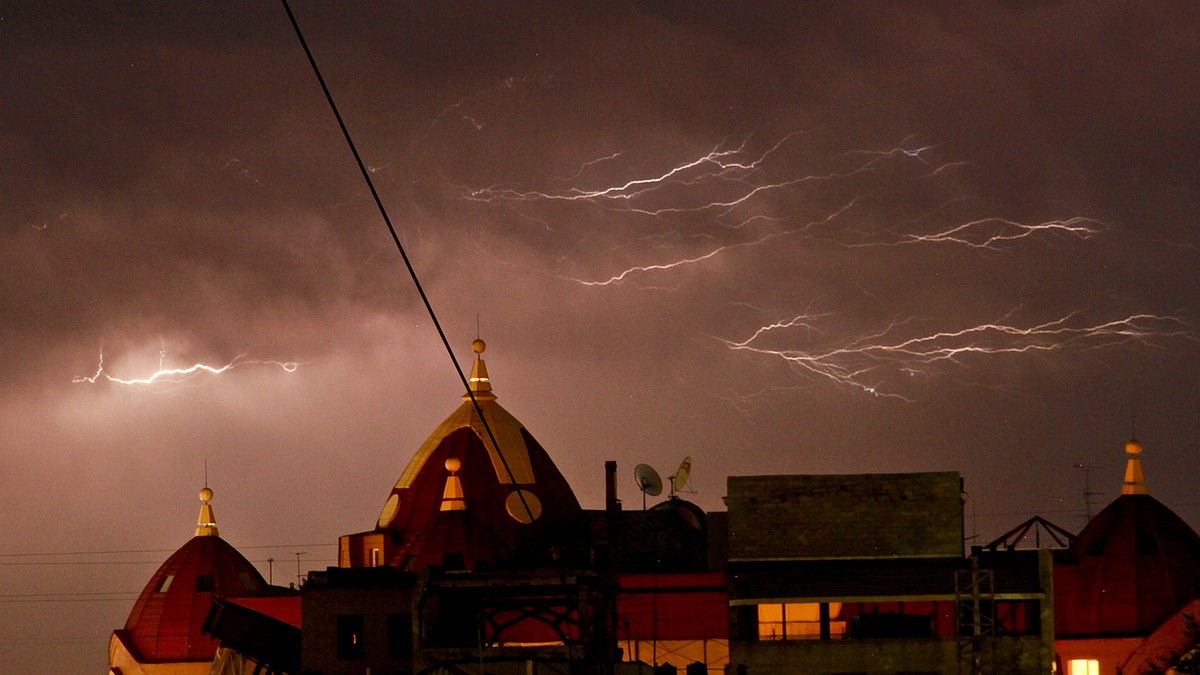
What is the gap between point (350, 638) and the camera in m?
61.2

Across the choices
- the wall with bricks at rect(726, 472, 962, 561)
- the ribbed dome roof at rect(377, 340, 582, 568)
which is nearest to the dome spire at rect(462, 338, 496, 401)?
the ribbed dome roof at rect(377, 340, 582, 568)

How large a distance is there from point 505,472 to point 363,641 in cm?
1753

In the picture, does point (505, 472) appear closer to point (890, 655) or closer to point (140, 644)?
point (140, 644)

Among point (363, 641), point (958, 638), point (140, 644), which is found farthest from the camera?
point (140, 644)

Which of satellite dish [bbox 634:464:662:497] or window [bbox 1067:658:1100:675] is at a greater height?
satellite dish [bbox 634:464:662:497]

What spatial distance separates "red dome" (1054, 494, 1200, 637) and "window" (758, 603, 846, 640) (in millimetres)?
10717

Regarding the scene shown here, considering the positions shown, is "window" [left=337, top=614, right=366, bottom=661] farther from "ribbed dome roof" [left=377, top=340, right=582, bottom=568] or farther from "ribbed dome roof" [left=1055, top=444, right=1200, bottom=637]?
"ribbed dome roof" [left=1055, top=444, right=1200, bottom=637]

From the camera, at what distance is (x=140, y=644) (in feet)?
251

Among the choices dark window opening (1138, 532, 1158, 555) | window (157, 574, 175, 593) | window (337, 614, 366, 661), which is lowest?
window (337, 614, 366, 661)

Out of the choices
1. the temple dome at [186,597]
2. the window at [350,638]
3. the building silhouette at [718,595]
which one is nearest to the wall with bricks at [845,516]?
the building silhouette at [718,595]

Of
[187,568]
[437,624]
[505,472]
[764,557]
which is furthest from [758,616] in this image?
[187,568]

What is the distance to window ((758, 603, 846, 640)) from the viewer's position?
6025 cm

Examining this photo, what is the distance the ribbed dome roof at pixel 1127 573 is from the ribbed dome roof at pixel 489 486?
15.6m

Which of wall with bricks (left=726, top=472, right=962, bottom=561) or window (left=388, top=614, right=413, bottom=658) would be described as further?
wall with bricks (left=726, top=472, right=962, bottom=561)
